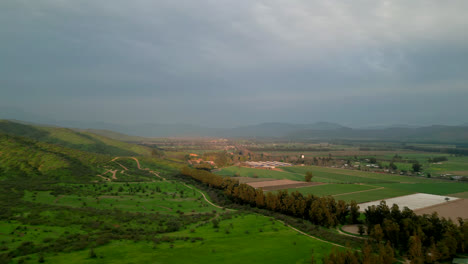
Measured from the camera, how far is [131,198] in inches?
2367

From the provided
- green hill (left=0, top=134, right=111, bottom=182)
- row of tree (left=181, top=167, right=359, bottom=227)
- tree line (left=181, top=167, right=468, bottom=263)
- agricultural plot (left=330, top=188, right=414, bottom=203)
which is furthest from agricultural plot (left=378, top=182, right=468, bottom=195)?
green hill (left=0, top=134, right=111, bottom=182)

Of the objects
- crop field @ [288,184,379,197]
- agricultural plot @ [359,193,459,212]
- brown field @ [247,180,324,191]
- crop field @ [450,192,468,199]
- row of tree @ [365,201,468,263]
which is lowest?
brown field @ [247,180,324,191]

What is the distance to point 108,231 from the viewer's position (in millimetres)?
36156

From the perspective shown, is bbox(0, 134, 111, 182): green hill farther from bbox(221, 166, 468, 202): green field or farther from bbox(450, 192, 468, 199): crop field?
bbox(450, 192, 468, 199): crop field

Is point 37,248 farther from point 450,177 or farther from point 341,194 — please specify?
point 450,177

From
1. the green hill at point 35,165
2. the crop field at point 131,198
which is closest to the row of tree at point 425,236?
the crop field at point 131,198

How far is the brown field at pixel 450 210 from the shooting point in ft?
172

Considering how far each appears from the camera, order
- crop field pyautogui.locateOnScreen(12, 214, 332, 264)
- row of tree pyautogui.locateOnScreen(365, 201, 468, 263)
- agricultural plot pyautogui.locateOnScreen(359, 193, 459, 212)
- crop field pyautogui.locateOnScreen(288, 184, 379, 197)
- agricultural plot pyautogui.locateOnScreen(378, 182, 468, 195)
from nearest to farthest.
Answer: crop field pyautogui.locateOnScreen(12, 214, 332, 264), row of tree pyautogui.locateOnScreen(365, 201, 468, 263), agricultural plot pyautogui.locateOnScreen(359, 193, 459, 212), agricultural plot pyautogui.locateOnScreen(378, 182, 468, 195), crop field pyautogui.locateOnScreen(288, 184, 379, 197)

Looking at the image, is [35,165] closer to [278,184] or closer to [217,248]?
[217,248]

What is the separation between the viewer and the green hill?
7056cm

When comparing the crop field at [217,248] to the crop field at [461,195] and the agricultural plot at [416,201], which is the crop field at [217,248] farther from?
the crop field at [461,195]

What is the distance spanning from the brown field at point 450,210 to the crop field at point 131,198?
48.1 m

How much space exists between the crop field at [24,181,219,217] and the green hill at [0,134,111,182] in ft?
49.4

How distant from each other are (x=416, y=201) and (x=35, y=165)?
107 meters
